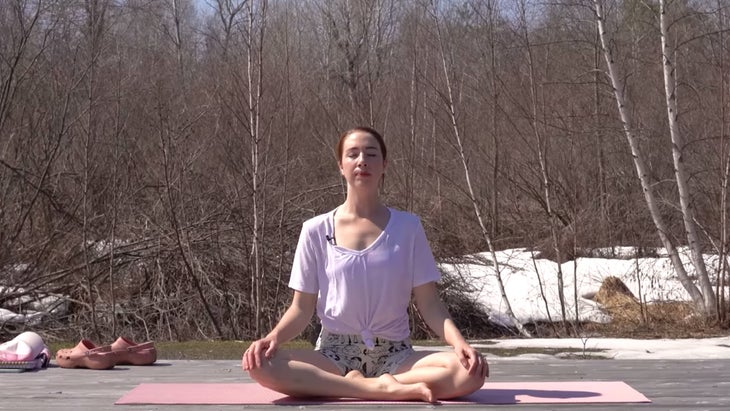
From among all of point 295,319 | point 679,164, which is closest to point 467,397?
point 295,319

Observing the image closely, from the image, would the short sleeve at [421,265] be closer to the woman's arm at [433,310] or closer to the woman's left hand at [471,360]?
the woman's arm at [433,310]

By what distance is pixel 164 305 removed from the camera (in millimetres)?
11992

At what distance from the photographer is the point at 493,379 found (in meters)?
5.31

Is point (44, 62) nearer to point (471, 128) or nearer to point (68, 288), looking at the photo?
point (68, 288)

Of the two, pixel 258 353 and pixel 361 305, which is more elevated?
pixel 361 305

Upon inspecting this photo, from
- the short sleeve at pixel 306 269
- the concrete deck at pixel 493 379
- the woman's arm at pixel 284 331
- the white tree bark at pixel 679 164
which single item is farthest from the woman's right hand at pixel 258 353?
the white tree bark at pixel 679 164

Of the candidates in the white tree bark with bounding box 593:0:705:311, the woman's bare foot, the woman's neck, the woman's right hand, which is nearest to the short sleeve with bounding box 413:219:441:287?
the woman's neck

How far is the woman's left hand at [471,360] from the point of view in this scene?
4.07 meters

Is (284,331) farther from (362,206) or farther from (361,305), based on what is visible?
(362,206)

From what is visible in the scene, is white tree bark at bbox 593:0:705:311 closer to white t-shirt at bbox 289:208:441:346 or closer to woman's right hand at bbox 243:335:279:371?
white t-shirt at bbox 289:208:441:346

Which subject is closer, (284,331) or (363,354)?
(284,331)

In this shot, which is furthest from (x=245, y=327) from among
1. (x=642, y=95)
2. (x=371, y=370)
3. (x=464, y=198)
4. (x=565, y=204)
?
(x=642, y=95)

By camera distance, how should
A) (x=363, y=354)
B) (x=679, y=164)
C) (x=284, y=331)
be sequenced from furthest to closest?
(x=679, y=164)
(x=363, y=354)
(x=284, y=331)

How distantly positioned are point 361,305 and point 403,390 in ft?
1.29
